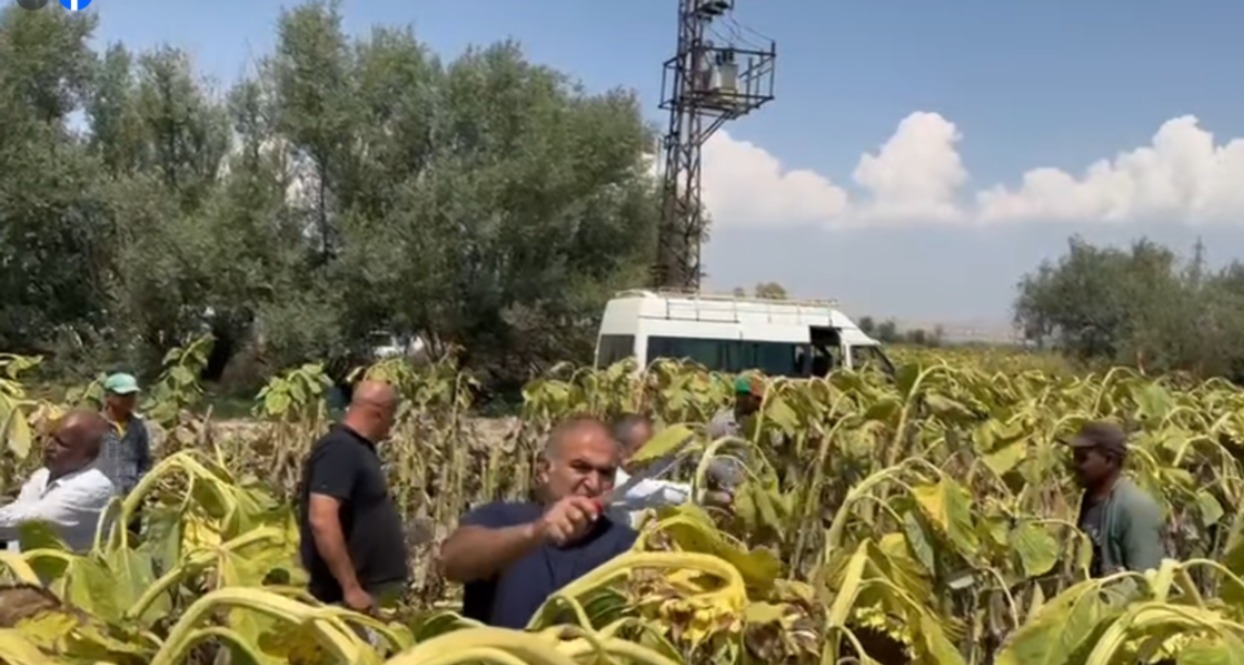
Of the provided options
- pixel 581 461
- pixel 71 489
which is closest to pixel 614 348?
pixel 71 489

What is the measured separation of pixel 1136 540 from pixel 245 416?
16.7 metres

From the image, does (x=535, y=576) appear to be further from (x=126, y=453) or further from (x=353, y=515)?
(x=126, y=453)

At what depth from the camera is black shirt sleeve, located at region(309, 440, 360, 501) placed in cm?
439

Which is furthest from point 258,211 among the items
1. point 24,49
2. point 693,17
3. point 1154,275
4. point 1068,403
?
point 1154,275

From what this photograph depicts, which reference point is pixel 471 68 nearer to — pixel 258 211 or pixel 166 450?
pixel 258 211

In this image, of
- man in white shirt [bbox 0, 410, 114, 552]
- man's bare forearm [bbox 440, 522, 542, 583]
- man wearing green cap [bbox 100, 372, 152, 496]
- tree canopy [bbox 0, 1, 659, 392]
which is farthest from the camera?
tree canopy [bbox 0, 1, 659, 392]

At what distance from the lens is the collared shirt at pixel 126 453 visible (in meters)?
5.89

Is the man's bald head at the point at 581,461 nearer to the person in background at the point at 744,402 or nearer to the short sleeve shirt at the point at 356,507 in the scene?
the short sleeve shirt at the point at 356,507

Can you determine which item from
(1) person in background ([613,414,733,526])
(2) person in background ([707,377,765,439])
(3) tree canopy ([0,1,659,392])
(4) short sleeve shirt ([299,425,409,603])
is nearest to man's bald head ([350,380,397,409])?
(4) short sleeve shirt ([299,425,409,603])

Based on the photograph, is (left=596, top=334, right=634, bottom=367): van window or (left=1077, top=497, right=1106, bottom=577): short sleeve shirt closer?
(left=1077, top=497, right=1106, bottom=577): short sleeve shirt

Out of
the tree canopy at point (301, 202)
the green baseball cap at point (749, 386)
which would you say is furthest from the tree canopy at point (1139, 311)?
the green baseball cap at point (749, 386)

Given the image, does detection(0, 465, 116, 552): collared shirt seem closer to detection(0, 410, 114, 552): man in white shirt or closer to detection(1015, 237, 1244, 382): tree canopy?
detection(0, 410, 114, 552): man in white shirt

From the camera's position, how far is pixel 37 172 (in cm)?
2280

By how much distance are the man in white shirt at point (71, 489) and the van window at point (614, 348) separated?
978cm
